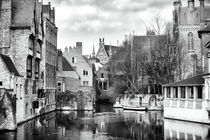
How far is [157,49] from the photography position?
6444 cm

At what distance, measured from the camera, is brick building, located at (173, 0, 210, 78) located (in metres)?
66.6

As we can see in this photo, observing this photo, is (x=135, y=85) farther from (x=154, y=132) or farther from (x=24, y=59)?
(x=154, y=132)

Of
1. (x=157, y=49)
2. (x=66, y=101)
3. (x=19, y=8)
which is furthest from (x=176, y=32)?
(x=19, y=8)

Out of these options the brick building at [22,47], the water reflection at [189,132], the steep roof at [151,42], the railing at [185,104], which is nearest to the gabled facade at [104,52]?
the steep roof at [151,42]

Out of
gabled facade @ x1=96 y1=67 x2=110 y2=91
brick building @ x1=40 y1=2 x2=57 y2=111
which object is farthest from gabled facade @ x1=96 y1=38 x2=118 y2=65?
brick building @ x1=40 y1=2 x2=57 y2=111

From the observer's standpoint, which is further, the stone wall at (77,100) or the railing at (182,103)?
the stone wall at (77,100)

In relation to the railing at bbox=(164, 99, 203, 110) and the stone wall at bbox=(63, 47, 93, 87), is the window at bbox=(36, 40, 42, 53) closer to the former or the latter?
the railing at bbox=(164, 99, 203, 110)

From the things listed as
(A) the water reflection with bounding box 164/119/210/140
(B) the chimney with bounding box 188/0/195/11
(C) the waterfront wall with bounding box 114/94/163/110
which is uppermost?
(B) the chimney with bounding box 188/0/195/11

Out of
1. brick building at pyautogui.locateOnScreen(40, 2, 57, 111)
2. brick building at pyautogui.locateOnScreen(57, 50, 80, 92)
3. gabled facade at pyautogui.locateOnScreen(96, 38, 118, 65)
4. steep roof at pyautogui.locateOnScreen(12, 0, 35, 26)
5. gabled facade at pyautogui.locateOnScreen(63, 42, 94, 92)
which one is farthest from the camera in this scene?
gabled facade at pyautogui.locateOnScreen(96, 38, 118, 65)

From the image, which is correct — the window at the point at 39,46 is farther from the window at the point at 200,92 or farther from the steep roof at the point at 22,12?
the window at the point at 200,92

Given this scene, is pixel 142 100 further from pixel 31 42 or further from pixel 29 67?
pixel 31 42

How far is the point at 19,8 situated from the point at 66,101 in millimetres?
20515

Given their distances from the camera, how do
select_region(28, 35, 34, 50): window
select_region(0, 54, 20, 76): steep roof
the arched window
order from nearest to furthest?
select_region(0, 54, 20, 76): steep roof → select_region(28, 35, 34, 50): window → the arched window

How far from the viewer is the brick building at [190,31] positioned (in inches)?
2621
